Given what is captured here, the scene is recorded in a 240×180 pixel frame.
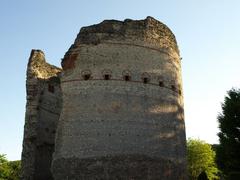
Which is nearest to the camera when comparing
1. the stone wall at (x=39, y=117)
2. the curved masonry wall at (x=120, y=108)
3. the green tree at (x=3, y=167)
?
the curved masonry wall at (x=120, y=108)

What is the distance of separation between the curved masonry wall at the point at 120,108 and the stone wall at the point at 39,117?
328cm

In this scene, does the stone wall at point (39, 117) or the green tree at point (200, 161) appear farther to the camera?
the green tree at point (200, 161)

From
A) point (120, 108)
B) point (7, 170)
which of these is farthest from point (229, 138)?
point (7, 170)

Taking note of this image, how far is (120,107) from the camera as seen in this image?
47.7 feet

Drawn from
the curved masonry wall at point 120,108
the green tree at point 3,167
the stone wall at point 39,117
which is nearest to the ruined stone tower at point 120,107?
the curved masonry wall at point 120,108

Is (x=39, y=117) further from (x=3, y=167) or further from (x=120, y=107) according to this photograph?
(x=3, y=167)

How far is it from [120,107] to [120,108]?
41 mm

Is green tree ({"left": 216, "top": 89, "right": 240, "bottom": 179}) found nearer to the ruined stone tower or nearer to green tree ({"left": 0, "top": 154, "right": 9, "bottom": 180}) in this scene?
the ruined stone tower

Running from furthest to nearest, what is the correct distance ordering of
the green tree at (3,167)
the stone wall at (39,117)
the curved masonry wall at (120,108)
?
1. the green tree at (3,167)
2. the stone wall at (39,117)
3. the curved masonry wall at (120,108)

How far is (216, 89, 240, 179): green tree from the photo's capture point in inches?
549

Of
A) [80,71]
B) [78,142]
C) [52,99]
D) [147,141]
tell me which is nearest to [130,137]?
[147,141]

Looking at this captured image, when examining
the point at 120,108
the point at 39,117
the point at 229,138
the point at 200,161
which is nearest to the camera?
the point at 229,138

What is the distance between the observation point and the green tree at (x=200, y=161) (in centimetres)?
2888

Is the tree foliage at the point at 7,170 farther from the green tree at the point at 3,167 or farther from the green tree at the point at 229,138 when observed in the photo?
the green tree at the point at 229,138
